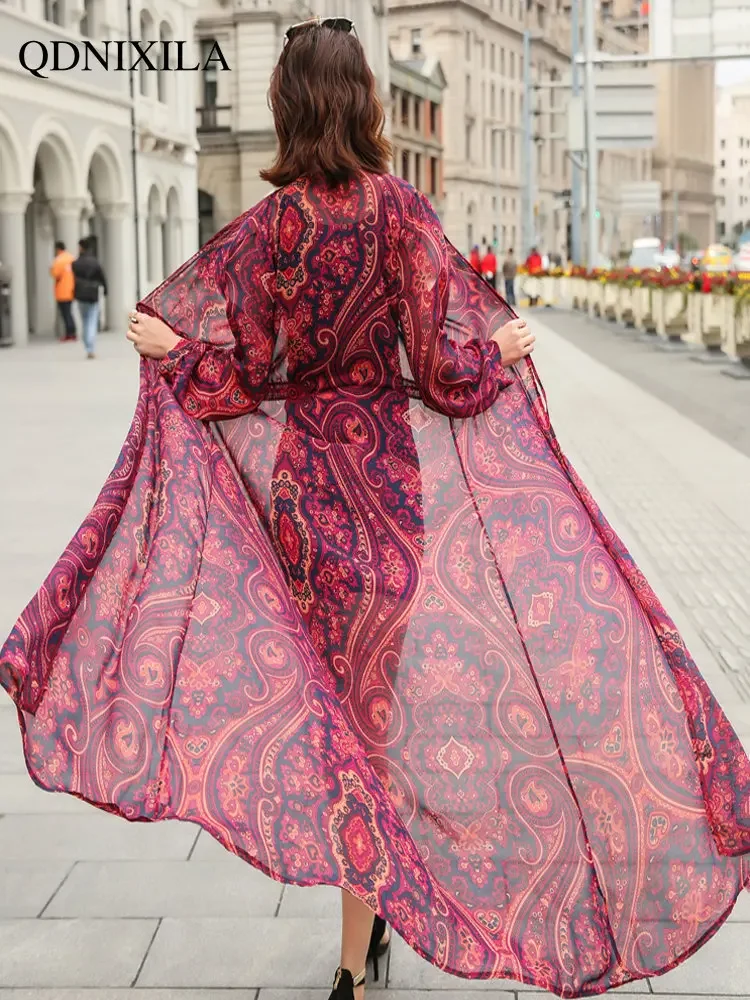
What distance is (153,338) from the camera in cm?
316

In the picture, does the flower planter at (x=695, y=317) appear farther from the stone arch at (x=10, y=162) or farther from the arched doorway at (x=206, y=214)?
the arched doorway at (x=206, y=214)

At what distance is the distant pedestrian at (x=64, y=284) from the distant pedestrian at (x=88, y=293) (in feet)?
1.54

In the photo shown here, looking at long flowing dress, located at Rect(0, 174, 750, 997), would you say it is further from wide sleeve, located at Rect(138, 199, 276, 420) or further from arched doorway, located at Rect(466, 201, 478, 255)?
arched doorway, located at Rect(466, 201, 478, 255)

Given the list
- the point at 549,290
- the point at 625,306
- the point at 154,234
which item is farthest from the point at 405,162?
the point at 625,306

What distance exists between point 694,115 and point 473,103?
59507mm

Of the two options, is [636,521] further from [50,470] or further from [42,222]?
[42,222]

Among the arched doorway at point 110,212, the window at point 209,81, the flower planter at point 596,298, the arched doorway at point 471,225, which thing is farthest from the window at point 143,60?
the arched doorway at point 471,225

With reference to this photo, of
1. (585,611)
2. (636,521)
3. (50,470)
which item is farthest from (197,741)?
(50,470)

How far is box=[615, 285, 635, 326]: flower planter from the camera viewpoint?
1169 inches

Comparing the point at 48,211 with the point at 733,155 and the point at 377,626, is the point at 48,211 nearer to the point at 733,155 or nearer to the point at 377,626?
Result: the point at 377,626

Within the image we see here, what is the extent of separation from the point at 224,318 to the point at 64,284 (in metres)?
23.7

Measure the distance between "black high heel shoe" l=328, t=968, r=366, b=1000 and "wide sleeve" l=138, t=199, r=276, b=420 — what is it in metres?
1.05

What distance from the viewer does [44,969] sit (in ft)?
10.7

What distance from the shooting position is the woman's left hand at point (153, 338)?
3.15 metres
